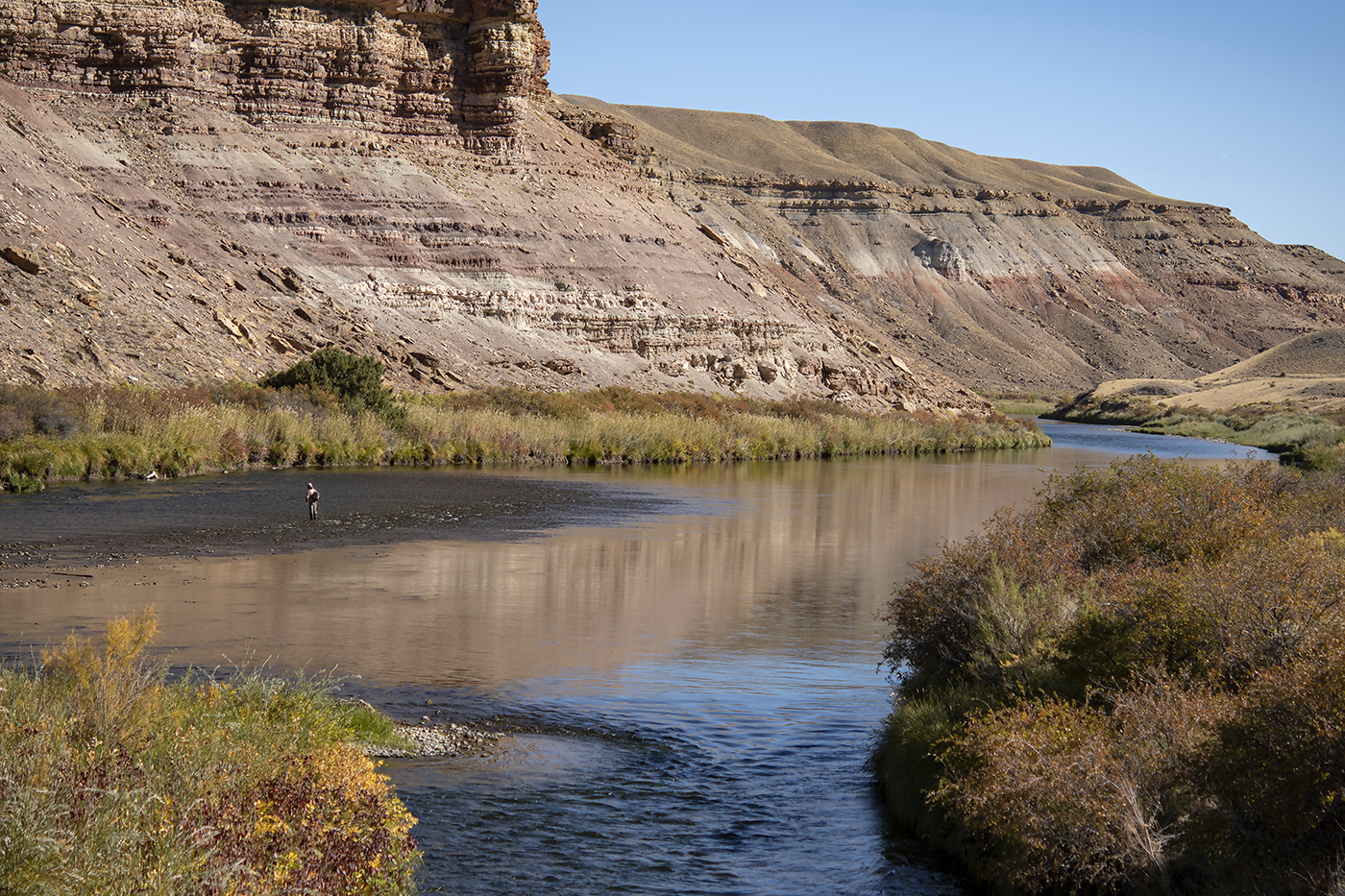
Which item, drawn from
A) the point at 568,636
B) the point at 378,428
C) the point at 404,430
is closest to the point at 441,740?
the point at 568,636

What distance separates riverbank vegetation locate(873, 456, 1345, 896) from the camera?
6.43 meters

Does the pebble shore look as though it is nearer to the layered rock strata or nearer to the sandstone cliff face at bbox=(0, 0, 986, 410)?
the layered rock strata

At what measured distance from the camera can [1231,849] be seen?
6.57 m

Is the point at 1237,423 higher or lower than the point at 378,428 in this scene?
higher

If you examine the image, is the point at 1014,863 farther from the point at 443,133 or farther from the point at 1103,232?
the point at 1103,232

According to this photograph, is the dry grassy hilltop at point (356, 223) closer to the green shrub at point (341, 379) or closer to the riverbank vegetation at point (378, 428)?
the green shrub at point (341, 379)

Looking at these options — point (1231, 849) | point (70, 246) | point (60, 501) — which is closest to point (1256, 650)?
point (1231, 849)

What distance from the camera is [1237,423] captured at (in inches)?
2813

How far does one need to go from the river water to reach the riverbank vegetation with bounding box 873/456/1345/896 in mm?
855

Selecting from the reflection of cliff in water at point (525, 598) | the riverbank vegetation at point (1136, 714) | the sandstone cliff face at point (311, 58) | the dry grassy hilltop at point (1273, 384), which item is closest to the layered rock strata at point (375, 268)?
the sandstone cliff face at point (311, 58)

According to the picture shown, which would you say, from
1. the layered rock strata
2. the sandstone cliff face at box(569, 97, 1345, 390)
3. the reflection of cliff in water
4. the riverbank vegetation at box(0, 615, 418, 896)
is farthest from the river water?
the sandstone cliff face at box(569, 97, 1345, 390)

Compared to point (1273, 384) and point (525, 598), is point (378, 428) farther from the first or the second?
point (1273, 384)

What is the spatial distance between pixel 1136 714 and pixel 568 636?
27.7 ft

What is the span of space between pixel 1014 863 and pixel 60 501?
21203mm
